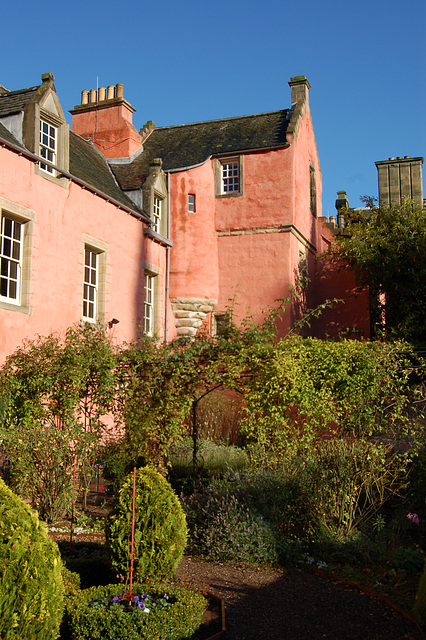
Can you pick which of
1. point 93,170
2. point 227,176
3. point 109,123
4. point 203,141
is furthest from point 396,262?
point 109,123

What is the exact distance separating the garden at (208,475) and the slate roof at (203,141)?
402 inches

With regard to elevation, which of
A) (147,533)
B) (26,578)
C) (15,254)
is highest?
(15,254)

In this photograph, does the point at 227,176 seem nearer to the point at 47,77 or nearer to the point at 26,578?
the point at 47,77

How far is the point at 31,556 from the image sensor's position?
12.5 feet

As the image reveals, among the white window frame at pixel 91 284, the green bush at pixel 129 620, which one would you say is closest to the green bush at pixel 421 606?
the green bush at pixel 129 620

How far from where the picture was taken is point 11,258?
40.4 feet

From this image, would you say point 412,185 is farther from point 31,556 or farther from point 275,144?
point 31,556

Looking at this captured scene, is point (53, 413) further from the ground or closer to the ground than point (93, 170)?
closer to the ground

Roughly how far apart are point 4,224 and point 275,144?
1008 cm

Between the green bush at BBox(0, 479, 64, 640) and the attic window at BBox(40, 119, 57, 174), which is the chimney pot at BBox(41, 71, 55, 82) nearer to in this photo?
the attic window at BBox(40, 119, 57, 174)

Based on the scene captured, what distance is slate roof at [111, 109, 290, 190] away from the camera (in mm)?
19453

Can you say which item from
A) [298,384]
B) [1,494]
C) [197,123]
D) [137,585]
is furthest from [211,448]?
[197,123]

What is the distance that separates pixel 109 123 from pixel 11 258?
981cm

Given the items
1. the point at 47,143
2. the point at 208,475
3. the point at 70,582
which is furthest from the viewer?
the point at 47,143
